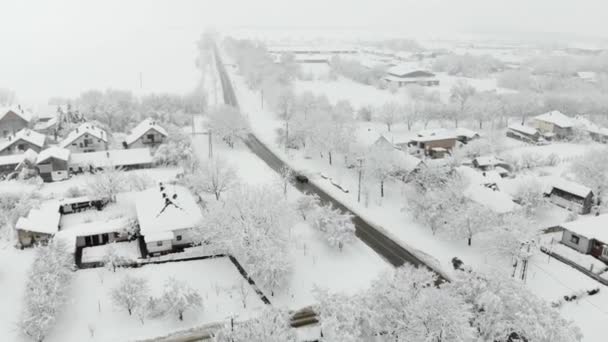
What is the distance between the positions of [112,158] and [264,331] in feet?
146

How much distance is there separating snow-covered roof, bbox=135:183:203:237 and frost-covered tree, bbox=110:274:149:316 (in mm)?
8560

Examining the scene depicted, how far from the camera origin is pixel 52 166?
196ft

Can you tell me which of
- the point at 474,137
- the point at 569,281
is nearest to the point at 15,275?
the point at 569,281

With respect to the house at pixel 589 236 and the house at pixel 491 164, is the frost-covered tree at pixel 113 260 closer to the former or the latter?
the house at pixel 589 236

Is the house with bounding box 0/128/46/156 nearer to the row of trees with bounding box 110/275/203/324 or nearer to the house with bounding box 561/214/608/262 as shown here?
the row of trees with bounding box 110/275/203/324

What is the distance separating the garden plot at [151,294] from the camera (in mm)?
32875

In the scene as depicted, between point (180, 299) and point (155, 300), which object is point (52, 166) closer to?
point (155, 300)

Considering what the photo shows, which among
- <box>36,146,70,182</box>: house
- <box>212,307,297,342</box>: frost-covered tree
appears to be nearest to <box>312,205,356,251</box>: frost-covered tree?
<box>212,307,297,342</box>: frost-covered tree

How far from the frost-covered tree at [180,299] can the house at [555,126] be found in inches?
2904

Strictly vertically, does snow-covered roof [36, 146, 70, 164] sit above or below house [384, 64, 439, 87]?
below

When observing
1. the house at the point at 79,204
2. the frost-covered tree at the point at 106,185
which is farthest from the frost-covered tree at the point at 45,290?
the frost-covered tree at the point at 106,185

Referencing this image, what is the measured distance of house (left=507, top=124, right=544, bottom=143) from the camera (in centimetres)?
8262

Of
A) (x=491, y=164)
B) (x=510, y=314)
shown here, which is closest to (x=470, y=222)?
(x=510, y=314)

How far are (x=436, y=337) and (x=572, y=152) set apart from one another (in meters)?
62.5
